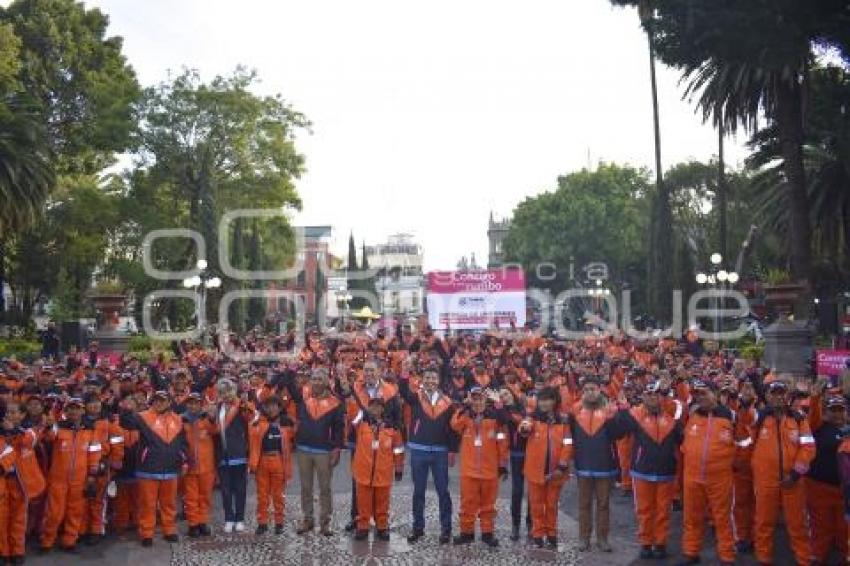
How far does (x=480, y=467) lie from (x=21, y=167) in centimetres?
2801

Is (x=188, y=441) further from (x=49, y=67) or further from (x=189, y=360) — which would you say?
(x=49, y=67)

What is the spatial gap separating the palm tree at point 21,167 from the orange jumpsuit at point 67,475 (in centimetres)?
2449

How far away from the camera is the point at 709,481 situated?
869cm

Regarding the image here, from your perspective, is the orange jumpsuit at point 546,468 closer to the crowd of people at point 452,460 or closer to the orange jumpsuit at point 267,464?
the crowd of people at point 452,460

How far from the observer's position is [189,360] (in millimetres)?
18047

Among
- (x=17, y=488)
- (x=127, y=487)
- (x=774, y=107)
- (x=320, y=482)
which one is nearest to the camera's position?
(x=17, y=488)

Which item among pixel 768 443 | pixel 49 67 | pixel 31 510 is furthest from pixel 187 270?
pixel 768 443

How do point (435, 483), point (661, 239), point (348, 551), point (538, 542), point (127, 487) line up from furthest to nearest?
point (661, 239), point (127, 487), point (435, 483), point (538, 542), point (348, 551)

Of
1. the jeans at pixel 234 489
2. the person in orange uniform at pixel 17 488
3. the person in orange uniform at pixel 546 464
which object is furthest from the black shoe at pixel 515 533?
the person in orange uniform at pixel 17 488

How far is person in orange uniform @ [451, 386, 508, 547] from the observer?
955 cm

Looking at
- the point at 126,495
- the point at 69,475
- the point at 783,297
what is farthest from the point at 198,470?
the point at 783,297

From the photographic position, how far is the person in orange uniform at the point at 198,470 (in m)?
10.0

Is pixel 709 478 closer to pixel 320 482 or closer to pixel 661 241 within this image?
pixel 320 482

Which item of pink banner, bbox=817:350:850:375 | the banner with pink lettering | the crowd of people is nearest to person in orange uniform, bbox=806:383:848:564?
the crowd of people
